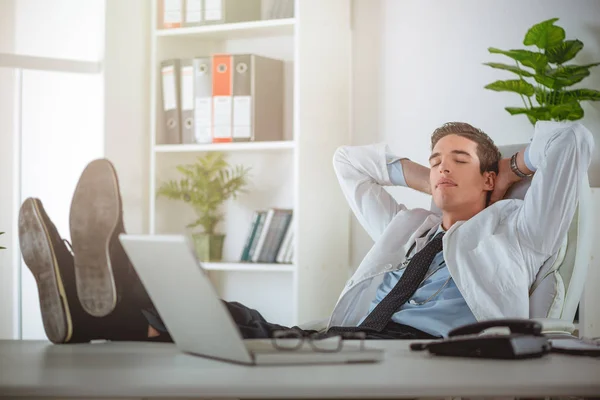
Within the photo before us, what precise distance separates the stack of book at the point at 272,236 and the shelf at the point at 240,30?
791mm

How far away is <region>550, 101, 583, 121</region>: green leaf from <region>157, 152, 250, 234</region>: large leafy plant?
54.6 inches

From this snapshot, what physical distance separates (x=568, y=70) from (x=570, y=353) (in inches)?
72.7

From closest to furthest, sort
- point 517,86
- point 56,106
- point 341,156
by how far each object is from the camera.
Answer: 1. point 341,156
2. point 517,86
3. point 56,106

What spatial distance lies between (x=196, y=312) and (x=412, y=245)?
1.27 metres

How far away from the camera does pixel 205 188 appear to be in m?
3.46

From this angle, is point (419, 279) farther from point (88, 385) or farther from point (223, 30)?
point (223, 30)

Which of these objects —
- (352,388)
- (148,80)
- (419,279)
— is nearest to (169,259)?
(352,388)

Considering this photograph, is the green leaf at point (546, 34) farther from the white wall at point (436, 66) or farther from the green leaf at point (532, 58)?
the white wall at point (436, 66)

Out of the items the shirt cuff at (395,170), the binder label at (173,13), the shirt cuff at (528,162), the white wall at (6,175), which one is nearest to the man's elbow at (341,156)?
the shirt cuff at (395,170)

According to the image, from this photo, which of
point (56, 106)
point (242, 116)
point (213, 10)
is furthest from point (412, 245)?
point (56, 106)

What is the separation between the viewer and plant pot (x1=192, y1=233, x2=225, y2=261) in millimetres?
3494

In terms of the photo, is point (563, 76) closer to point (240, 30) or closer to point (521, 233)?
point (521, 233)

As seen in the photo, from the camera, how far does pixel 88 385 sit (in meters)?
0.85

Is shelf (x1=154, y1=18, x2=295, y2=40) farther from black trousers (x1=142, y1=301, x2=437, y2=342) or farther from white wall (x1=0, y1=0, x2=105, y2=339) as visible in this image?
black trousers (x1=142, y1=301, x2=437, y2=342)
